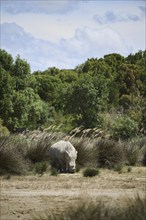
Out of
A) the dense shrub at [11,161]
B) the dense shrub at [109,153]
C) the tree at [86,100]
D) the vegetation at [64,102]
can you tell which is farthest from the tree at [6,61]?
the dense shrub at [11,161]

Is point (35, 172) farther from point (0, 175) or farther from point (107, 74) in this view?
point (107, 74)

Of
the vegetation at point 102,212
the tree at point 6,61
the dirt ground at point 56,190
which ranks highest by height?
the tree at point 6,61

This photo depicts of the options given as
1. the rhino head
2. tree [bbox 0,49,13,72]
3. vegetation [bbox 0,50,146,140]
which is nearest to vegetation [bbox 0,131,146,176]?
the rhino head

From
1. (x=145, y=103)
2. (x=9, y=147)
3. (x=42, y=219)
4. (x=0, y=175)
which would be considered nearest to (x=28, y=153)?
(x=9, y=147)

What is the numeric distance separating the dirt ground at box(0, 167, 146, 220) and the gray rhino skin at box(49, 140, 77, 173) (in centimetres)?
45

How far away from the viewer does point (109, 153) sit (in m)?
19.4

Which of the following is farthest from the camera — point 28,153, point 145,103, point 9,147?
point 145,103

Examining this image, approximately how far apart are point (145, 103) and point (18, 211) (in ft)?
87.5

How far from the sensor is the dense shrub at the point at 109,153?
19.1m

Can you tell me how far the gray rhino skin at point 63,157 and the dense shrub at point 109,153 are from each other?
2.08 metres

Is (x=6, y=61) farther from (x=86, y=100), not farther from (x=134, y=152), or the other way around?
(x=134, y=152)

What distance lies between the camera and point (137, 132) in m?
25.7

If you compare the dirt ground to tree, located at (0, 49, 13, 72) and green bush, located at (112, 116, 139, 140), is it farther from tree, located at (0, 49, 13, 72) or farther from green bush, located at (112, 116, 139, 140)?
tree, located at (0, 49, 13, 72)

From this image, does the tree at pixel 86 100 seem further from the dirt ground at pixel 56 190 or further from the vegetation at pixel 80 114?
the dirt ground at pixel 56 190
